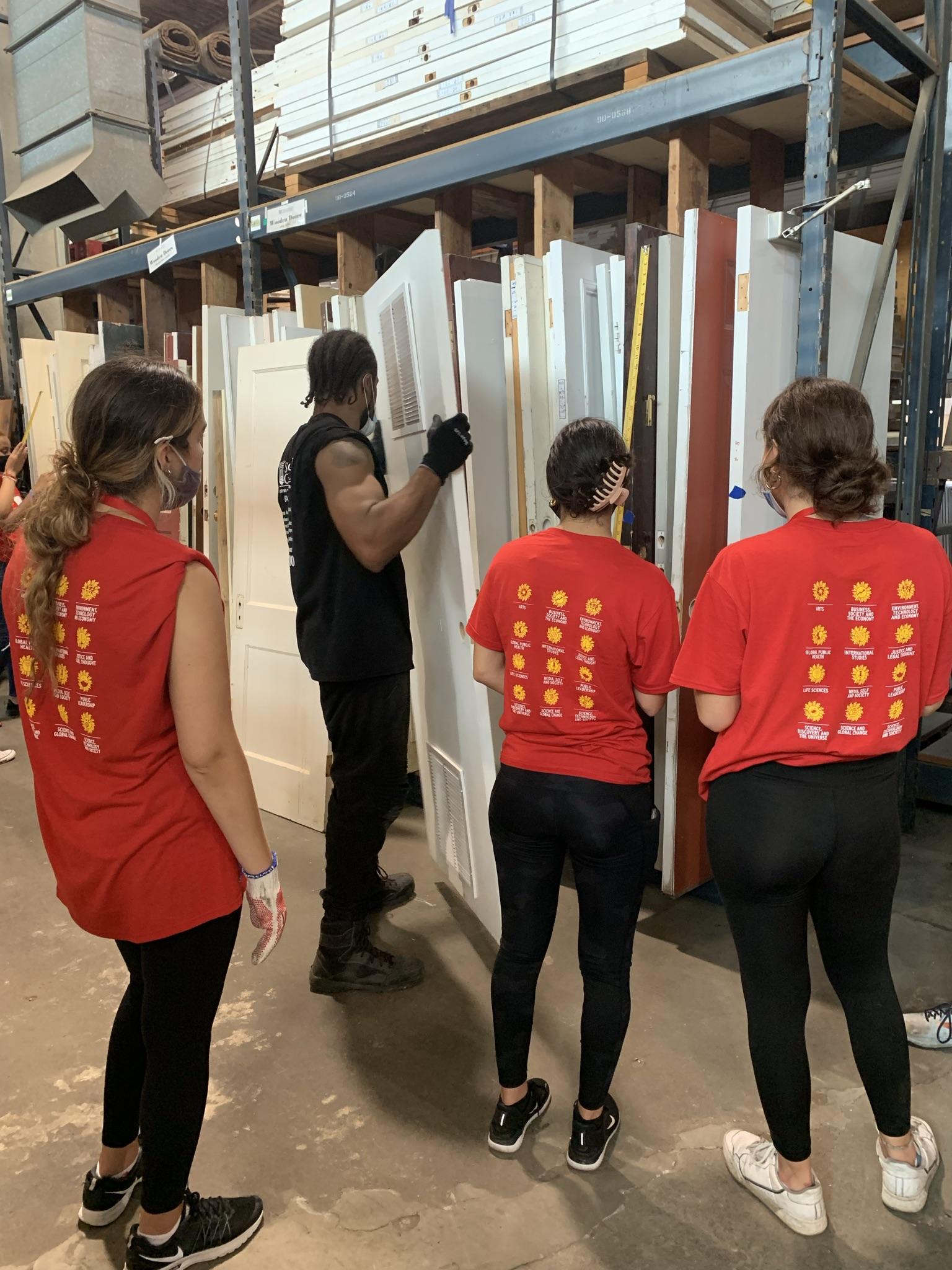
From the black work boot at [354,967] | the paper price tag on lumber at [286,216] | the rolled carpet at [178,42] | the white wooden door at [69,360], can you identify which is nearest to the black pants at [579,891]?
the black work boot at [354,967]

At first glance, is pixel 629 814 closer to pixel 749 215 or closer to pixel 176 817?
pixel 176 817

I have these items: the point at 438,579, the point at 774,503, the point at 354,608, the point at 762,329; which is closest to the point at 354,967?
the point at 354,608

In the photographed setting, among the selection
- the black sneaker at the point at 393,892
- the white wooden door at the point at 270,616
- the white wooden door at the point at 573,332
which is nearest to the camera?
the white wooden door at the point at 573,332

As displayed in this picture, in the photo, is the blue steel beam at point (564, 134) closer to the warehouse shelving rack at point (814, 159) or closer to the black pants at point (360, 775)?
the warehouse shelving rack at point (814, 159)

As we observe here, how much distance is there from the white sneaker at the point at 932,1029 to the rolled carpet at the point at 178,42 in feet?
18.7

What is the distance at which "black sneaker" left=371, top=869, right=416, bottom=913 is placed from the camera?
2855 millimetres

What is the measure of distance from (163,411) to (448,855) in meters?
1.83

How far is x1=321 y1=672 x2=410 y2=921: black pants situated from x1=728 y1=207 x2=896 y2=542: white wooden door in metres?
1.05

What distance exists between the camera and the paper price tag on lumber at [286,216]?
3549 millimetres

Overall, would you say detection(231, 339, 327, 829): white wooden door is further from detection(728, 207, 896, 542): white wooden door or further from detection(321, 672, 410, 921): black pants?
detection(728, 207, 896, 542): white wooden door

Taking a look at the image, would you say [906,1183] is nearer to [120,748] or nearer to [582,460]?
[582,460]

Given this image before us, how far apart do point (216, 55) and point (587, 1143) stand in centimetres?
577

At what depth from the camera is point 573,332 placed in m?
2.63

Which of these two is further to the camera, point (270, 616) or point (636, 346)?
point (270, 616)
